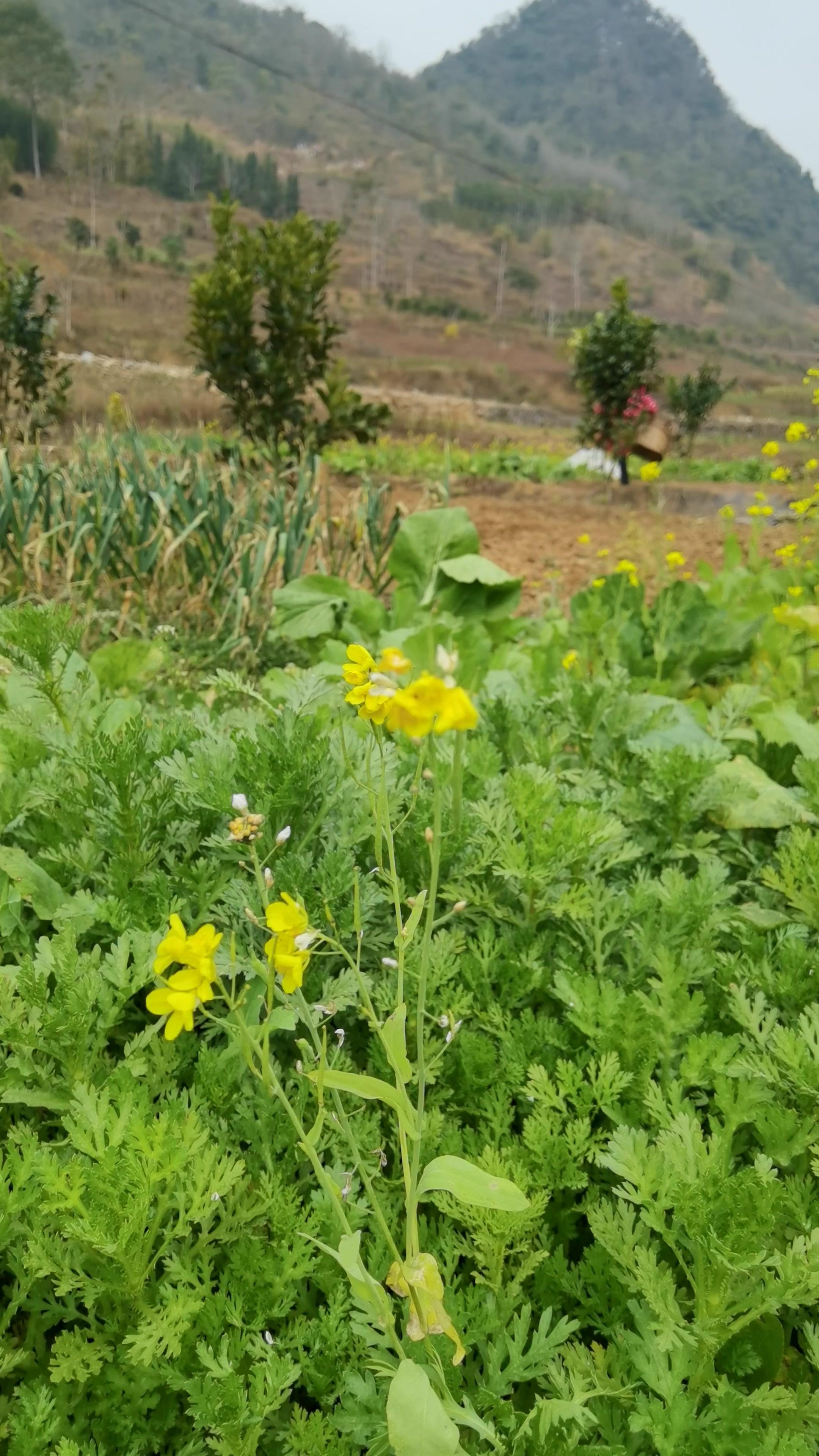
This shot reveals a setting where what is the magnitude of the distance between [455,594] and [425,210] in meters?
99.1

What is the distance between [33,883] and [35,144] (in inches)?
2742

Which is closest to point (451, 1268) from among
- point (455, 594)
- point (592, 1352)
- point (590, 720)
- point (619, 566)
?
point (592, 1352)

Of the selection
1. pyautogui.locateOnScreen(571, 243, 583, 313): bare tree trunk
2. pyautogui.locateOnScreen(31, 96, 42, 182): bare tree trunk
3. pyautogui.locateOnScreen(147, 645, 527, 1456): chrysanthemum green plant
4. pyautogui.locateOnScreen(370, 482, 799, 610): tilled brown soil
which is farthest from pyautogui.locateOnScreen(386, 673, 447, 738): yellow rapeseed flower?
pyautogui.locateOnScreen(571, 243, 583, 313): bare tree trunk

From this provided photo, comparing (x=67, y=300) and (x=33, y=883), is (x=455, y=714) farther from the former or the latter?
(x=67, y=300)

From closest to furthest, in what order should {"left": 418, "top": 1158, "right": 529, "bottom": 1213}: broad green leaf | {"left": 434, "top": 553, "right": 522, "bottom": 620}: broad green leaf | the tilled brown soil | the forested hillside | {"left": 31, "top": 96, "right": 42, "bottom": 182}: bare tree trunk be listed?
1. {"left": 418, "top": 1158, "right": 529, "bottom": 1213}: broad green leaf
2. {"left": 434, "top": 553, "right": 522, "bottom": 620}: broad green leaf
3. the tilled brown soil
4. {"left": 31, "top": 96, "right": 42, "bottom": 182}: bare tree trunk
5. the forested hillside

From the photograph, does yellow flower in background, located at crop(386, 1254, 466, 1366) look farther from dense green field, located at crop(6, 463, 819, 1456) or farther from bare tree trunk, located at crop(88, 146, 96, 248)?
bare tree trunk, located at crop(88, 146, 96, 248)

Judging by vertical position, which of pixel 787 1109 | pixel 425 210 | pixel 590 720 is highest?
pixel 425 210

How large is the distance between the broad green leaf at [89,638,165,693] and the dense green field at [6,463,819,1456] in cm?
39

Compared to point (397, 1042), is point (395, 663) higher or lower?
higher

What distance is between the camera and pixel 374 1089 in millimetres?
636

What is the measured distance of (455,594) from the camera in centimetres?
296

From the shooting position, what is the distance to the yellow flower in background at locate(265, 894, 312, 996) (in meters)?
0.58

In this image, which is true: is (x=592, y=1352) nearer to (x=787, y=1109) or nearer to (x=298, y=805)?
(x=787, y=1109)

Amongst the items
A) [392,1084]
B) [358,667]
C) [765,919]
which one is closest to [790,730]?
[765,919]
